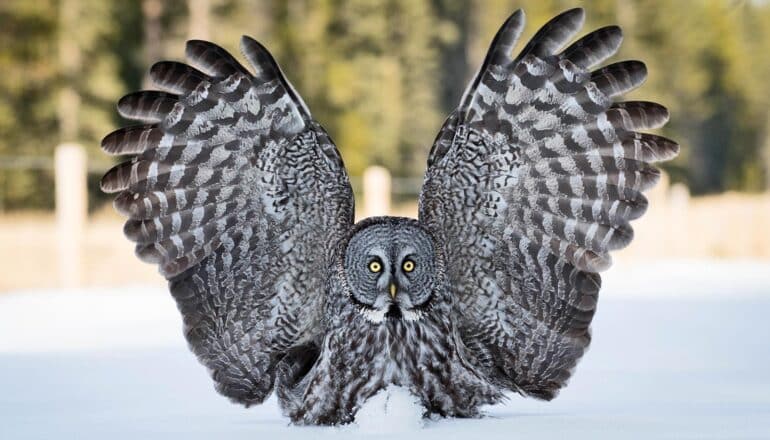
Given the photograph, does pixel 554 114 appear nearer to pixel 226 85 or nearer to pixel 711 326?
pixel 226 85

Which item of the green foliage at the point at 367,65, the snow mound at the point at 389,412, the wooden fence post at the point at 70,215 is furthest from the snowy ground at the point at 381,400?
the green foliage at the point at 367,65

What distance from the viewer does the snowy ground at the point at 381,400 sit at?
356cm

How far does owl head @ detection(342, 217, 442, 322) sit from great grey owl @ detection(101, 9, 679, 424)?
164 millimetres

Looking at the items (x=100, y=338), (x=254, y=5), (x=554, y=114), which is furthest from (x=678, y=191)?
(x=554, y=114)

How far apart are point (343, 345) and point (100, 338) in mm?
3622

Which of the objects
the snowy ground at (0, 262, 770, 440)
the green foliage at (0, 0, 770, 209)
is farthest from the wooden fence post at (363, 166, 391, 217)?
the green foliage at (0, 0, 770, 209)

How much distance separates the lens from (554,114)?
155 inches

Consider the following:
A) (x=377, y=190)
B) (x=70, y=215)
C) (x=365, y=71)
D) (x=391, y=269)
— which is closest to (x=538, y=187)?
(x=391, y=269)

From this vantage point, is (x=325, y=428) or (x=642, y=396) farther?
(x=642, y=396)

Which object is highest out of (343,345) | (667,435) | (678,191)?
(678,191)

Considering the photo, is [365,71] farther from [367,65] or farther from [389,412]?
[389,412]

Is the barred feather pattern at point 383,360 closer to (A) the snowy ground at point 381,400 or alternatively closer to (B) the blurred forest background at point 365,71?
(A) the snowy ground at point 381,400

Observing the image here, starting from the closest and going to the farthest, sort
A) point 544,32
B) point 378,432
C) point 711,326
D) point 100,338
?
point 378,432 → point 544,32 → point 100,338 → point 711,326

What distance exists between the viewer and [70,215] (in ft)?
36.6
